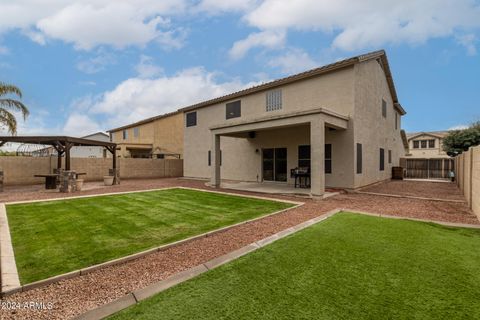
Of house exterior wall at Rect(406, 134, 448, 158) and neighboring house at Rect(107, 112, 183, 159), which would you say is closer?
neighboring house at Rect(107, 112, 183, 159)

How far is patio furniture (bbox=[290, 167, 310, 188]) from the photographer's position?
12191 mm

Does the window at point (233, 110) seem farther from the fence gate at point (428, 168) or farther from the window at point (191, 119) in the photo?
the fence gate at point (428, 168)

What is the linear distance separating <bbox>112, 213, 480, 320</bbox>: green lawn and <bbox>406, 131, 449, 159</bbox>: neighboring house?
4205 centimetres

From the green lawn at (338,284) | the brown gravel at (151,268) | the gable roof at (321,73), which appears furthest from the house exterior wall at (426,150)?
the green lawn at (338,284)

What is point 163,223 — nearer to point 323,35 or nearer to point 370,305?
point 370,305

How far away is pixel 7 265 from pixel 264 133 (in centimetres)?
1288

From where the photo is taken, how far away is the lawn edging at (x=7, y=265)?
3.21 meters

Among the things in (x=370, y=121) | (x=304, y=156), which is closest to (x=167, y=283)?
(x=304, y=156)

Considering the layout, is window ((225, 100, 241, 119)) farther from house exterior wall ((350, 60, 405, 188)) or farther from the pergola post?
the pergola post

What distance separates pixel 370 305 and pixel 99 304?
3.03 m

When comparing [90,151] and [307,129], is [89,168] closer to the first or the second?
[307,129]

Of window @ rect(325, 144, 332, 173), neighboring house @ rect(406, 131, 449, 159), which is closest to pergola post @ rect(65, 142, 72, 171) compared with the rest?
window @ rect(325, 144, 332, 173)

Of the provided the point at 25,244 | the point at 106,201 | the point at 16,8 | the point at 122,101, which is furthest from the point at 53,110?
the point at 25,244

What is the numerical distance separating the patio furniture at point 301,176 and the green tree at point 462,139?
19126 millimetres
